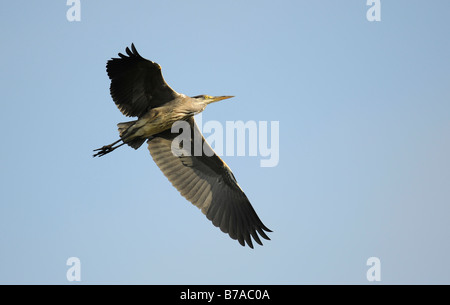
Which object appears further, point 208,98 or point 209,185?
point 209,185

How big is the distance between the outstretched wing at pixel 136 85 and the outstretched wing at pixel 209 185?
1.16 metres

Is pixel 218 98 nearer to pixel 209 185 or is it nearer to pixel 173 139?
pixel 173 139

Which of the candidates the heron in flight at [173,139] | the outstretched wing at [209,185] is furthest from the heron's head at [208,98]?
the outstretched wing at [209,185]

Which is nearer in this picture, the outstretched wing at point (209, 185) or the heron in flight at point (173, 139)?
the heron in flight at point (173, 139)

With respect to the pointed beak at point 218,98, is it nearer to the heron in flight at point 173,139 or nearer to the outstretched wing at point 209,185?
the heron in flight at point 173,139

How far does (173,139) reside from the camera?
1294 cm

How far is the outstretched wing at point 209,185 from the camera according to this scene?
12.8m

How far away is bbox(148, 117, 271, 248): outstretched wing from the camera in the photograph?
12766 millimetres

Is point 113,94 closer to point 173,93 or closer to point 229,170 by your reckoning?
point 173,93

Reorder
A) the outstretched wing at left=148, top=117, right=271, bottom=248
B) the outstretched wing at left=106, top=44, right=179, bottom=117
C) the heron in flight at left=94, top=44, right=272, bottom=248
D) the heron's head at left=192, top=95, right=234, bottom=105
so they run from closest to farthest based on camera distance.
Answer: the outstretched wing at left=106, top=44, right=179, bottom=117 < the heron in flight at left=94, top=44, right=272, bottom=248 < the heron's head at left=192, top=95, right=234, bottom=105 < the outstretched wing at left=148, top=117, right=271, bottom=248

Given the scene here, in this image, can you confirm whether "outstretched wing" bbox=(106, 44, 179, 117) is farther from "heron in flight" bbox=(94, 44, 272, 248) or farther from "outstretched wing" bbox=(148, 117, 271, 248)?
"outstretched wing" bbox=(148, 117, 271, 248)

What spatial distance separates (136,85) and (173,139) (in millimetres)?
1785

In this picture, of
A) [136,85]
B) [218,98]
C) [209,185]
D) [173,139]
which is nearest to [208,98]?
[218,98]

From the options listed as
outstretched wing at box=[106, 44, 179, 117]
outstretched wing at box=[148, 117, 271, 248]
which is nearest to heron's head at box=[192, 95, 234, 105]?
outstretched wing at box=[106, 44, 179, 117]
